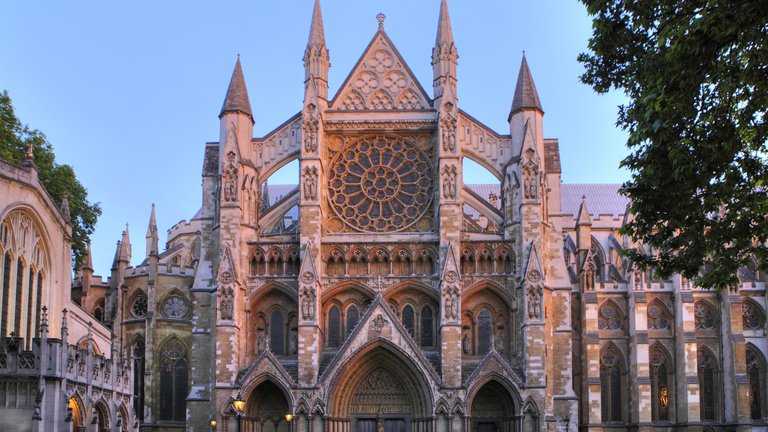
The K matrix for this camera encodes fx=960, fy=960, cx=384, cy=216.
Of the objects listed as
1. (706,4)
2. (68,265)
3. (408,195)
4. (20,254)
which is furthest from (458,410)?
(706,4)

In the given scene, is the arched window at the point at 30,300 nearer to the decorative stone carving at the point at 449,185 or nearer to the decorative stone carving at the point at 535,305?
the decorative stone carving at the point at 449,185

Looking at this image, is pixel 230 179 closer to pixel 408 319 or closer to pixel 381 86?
pixel 381 86

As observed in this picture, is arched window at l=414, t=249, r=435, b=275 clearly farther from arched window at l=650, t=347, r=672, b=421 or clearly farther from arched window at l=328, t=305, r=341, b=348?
arched window at l=650, t=347, r=672, b=421

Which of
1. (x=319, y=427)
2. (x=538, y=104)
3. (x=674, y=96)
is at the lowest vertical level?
(x=319, y=427)

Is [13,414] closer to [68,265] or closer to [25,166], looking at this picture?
[25,166]

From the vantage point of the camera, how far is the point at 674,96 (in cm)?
1594

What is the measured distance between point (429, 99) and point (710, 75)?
3070 centimetres

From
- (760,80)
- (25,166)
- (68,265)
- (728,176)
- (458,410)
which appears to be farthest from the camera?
(458,410)

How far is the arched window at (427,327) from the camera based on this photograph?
43.8m

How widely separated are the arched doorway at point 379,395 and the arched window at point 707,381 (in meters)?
20.4

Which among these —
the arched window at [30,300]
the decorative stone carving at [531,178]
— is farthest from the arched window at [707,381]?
the arched window at [30,300]

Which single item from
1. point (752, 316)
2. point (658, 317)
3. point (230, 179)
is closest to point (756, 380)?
point (752, 316)

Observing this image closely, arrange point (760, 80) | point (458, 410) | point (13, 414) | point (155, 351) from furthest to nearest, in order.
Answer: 1. point (155, 351)
2. point (458, 410)
3. point (13, 414)
4. point (760, 80)

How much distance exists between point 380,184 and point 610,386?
63.6 ft
